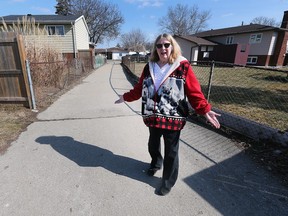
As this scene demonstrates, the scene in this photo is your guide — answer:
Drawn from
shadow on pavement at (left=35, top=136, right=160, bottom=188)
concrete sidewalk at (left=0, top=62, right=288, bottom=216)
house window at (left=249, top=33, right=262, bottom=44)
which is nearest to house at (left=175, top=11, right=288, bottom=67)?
house window at (left=249, top=33, right=262, bottom=44)

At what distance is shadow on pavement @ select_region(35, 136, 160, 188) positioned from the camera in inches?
110

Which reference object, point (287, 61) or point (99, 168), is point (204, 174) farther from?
point (287, 61)

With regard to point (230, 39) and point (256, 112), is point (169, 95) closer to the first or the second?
point (256, 112)

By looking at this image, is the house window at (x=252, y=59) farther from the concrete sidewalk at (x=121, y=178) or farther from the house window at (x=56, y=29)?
the concrete sidewalk at (x=121, y=178)

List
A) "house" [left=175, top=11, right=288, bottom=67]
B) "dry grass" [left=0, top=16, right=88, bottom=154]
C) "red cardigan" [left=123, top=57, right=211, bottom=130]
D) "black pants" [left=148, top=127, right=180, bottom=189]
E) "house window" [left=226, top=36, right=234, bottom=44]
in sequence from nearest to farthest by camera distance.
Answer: "red cardigan" [left=123, top=57, right=211, bottom=130]
"black pants" [left=148, top=127, right=180, bottom=189]
"dry grass" [left=0, top=16, right=88, bottom=154]
"house" [left=175, top=11, right=288, bottom=67]
"house window" [left=226, top=36, right=234, bottom=44]

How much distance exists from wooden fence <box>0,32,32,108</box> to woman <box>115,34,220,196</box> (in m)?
4.47

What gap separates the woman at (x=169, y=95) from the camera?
2127mm

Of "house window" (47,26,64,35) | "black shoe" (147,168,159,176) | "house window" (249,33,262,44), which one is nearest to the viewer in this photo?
"black shoe" (147,168,159,176)

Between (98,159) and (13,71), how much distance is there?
403cm

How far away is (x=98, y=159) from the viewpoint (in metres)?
3.17

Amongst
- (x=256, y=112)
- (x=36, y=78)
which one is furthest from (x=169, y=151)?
(x=36, y=78)

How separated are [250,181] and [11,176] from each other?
335cm

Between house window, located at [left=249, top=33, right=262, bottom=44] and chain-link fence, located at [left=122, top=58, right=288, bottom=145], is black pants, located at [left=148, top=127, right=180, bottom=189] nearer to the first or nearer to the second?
chain-link fence, located at [left=122, top=58, right=288, bottom=145]

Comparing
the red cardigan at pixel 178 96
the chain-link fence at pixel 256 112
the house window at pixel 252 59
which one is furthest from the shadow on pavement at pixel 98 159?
the house window at pixel 252 59
